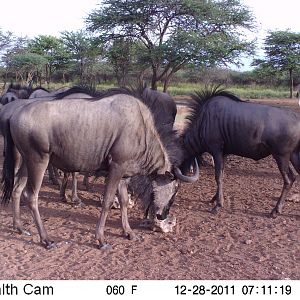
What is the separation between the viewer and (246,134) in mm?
6570

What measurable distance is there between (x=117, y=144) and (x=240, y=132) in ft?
8.19

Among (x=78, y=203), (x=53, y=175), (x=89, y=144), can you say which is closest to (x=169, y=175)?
(x=89, y=144)

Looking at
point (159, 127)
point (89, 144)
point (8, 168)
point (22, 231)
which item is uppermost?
point (159, 127)

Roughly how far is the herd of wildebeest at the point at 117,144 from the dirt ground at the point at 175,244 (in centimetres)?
24

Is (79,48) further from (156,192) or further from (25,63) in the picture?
(156,192)

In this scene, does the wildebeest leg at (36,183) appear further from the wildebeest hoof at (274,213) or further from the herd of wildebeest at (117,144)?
the wildebeest hoof at (274,213)

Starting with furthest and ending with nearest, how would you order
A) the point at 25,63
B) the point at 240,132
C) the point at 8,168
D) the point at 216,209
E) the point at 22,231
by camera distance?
the point at 25,63, the point at 240,132, the point at 216,209, the point at 22,231, the point at 8,168

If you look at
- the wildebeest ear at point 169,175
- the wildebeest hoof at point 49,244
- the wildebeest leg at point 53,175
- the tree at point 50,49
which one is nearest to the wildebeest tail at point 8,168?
the wildebeest hoof at point 49,244

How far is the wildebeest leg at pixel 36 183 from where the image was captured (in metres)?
4.89

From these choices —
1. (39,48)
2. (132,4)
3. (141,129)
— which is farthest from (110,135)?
(39,48)

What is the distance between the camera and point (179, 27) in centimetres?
2105

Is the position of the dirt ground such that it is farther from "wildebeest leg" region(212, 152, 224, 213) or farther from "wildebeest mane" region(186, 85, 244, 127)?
"wildebeest mane" region(186, 85, 244, 127)

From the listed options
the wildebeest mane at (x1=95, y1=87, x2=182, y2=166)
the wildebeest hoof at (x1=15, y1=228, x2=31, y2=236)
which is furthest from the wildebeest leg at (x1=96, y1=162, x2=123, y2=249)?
the wildebeest hoof at (x1=15, y1=228, x2=31, y2=236)

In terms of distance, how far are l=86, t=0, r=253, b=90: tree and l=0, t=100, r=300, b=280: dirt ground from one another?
14089mm
